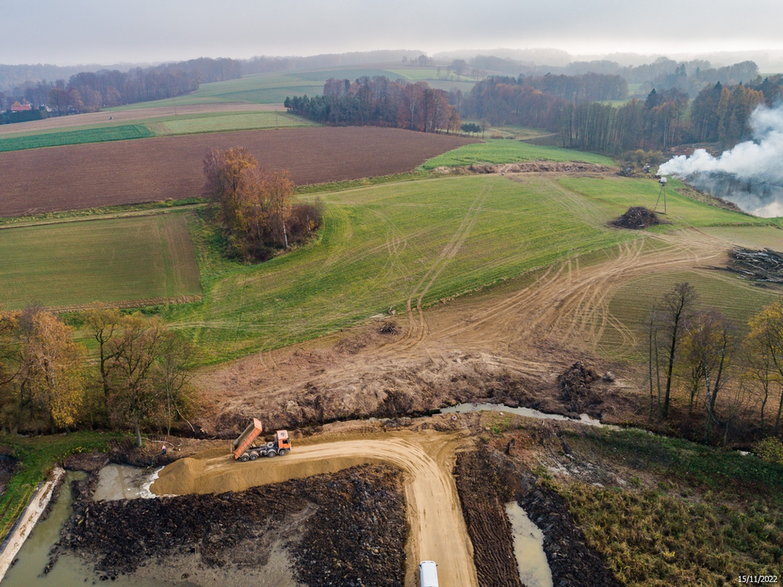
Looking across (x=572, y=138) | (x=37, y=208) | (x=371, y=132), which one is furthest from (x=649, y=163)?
(x=37, y=208)

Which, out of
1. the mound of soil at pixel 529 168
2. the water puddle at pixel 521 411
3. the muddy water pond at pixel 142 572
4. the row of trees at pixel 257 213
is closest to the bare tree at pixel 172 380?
the muddy water pond at pixel 142 572

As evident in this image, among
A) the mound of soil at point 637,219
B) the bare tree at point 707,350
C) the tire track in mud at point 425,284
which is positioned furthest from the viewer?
the mound of soil at point 637,219

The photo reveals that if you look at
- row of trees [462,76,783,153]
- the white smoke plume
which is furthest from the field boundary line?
row of trees [462,76,783,153]

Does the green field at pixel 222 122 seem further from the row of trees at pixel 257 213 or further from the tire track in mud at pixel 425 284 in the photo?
the tire track in mud at pixel 425 284

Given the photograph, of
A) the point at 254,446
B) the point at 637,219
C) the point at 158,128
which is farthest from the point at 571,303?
the point at 158,128

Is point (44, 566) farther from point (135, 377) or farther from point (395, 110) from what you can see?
point (395, 110)

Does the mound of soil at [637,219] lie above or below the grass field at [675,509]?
above
